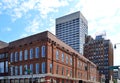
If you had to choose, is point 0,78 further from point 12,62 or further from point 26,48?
point 26,48

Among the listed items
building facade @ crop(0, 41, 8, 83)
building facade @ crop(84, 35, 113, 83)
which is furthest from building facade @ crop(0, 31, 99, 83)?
building facade @ crop(84, 35, 113, 83)

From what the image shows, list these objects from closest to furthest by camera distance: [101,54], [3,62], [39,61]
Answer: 1. [39,61]
2. [3,62]
3. [101,54]

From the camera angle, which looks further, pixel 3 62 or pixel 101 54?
pixel 101 54

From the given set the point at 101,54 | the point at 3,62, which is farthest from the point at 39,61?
the point at 101,54

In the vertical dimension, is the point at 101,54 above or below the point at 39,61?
above

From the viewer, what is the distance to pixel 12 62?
6312cm

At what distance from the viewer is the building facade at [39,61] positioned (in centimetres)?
5434

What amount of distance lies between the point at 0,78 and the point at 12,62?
26.3 feet

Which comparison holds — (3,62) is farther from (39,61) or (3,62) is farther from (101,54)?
(101,54)

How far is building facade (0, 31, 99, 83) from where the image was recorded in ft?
178

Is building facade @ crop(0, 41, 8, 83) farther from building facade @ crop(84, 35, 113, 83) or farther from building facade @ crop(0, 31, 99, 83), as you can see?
building facade @ crop(84, 35, 113, 83)

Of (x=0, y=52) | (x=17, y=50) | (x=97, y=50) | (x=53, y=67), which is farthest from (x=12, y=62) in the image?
(x=97, y=50)

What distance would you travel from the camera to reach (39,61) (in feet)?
181

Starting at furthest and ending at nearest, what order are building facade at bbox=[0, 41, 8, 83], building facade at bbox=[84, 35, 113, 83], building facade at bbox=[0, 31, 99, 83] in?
building facade at bbox=[84, 35, 113, 83] < building facade at bbox=[0, 41, 8, 83] < building facade at bbox=[0, 31, 99, 83]
